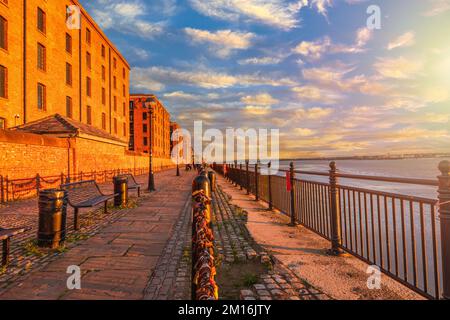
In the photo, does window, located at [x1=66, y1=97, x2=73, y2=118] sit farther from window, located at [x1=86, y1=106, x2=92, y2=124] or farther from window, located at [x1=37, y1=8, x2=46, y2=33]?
window, located at [x1=37, y1=8, x2=46, y2=33]

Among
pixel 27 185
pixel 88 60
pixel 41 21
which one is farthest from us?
pixel 88 60

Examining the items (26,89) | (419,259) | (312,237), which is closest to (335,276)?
(312,237)

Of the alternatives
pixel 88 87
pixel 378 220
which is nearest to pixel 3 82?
pixel 88 87

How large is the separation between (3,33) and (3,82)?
10.8 feet

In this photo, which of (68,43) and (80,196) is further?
(68,43)

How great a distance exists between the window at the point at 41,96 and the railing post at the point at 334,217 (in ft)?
79.7

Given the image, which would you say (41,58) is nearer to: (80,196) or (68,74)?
(68,74)

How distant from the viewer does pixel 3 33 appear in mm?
17203

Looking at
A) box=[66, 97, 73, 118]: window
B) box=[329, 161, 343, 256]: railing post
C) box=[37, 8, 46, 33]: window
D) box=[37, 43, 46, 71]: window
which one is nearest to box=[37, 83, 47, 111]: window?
box=[37, 43, 46, 71]: window

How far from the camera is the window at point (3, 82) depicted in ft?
56.3

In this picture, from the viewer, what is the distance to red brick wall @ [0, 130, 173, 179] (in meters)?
10.6

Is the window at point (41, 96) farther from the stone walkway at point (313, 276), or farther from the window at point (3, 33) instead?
the stone walkway at point (313, 276)

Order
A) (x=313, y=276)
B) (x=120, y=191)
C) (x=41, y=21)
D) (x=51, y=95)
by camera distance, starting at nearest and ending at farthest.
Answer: (x=313, y=276)
(x=120, y=191)
(x=41, y=21)
(x=51, y=95)
